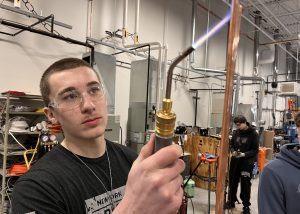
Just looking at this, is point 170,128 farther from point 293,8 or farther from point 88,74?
point 293,8

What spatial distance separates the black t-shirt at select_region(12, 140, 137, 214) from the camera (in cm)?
68

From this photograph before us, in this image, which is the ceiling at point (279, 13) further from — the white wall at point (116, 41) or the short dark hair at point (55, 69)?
the short dark hair at point (55, 69)

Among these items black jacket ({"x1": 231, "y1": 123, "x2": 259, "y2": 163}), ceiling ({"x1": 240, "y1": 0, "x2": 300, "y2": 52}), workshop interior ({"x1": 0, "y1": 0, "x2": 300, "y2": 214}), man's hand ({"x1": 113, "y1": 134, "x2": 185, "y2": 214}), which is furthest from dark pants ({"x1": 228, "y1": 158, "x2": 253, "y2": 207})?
ceiling ({"x1": 240, "y1": 0, "x2": 300, "y2": 52})

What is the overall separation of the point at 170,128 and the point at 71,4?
3975 millimetres

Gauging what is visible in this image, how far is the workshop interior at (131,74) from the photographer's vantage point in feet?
8.89

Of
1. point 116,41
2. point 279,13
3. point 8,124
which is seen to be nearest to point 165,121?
point 8,124

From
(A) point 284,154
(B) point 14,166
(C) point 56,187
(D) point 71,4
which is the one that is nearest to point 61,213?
(C) point 56,187

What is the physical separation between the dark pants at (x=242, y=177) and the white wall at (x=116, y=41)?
156 cm

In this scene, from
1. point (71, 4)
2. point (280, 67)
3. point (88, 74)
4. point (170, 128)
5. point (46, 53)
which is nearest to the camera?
point (170, 128)

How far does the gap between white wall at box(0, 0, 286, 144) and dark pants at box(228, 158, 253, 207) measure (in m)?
1.56

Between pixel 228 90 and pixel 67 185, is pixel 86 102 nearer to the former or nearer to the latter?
pixel 67 185

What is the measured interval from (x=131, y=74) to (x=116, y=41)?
0.65 metres

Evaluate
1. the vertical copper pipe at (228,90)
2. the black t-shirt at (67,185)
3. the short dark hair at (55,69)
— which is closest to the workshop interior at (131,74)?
the vertical copper pipe at (228,90)

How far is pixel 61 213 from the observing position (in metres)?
0.70
